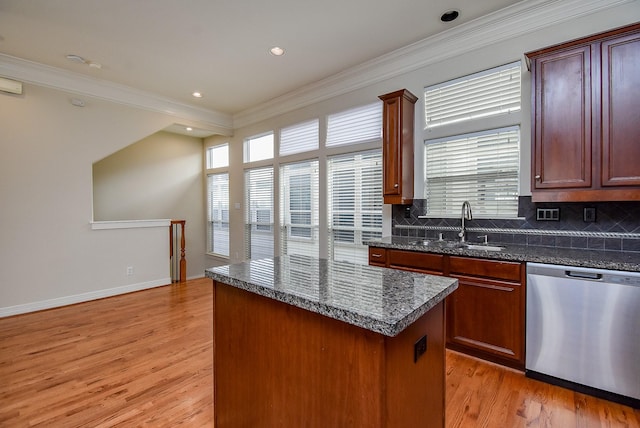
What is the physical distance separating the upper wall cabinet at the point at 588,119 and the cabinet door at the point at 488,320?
32.4 inches

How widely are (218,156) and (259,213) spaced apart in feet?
5.67

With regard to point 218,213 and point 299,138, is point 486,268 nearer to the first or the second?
point 299,138

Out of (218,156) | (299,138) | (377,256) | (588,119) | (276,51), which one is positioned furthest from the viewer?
(218,156)

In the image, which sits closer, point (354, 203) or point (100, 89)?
point (354, 203)

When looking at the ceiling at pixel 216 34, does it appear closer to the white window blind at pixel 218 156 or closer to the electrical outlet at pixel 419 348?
the white window blind at pixel 218 156

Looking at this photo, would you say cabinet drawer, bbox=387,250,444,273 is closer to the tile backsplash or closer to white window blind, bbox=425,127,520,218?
the tile backsplash

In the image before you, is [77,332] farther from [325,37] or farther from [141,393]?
[325,37]

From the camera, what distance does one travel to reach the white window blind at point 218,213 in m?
5.98

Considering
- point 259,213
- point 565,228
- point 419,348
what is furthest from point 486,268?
point 259,213

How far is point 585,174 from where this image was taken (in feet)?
7.18

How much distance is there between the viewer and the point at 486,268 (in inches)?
93.1

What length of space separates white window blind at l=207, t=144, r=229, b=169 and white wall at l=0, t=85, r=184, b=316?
1604 mm

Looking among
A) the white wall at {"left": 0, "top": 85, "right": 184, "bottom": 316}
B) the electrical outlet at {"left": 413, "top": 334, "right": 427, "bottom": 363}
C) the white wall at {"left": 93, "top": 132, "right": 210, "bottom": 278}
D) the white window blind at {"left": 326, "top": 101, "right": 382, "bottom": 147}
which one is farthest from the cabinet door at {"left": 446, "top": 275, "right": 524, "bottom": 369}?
the white wall at {"left": 93, "top": 132, "right": 210, "bottom": 278}

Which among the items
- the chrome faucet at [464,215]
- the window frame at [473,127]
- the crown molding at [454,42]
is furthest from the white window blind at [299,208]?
the chrome faucet at [464,215]
